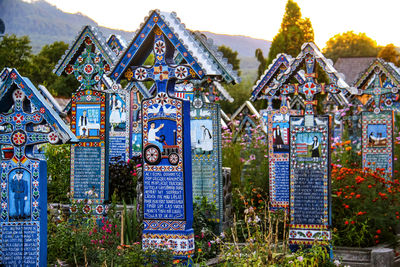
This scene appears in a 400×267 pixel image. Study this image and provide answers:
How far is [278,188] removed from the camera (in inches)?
541

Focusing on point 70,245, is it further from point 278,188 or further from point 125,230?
point 278,188

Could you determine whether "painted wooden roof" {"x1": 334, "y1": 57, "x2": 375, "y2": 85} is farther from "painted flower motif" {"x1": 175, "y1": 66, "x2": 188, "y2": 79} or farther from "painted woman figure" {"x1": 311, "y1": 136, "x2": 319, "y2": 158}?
"painted flower motif" {"x1": 175, "y1": 66, "x2": 188, "y2": 79}

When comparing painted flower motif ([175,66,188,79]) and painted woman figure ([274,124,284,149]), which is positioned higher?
painted flower motif ([175,66,188,79])

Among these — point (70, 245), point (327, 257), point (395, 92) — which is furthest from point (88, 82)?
point (395, 92)

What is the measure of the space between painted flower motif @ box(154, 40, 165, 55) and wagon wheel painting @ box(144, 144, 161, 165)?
1369 mm

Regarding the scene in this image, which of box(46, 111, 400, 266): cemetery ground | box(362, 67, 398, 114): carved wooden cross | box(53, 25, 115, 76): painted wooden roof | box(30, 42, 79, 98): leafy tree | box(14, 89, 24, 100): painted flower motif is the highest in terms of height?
box(30, 42, 79, 98): leafy tree

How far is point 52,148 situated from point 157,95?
19.4 feet

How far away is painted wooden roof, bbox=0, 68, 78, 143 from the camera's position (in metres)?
7.85

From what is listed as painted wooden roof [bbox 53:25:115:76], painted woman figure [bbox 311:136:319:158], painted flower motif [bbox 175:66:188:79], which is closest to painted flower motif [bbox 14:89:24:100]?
painted flower motif [bbox 175:66:188:79]

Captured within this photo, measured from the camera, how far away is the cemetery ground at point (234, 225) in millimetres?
8320

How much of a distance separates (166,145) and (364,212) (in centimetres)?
430

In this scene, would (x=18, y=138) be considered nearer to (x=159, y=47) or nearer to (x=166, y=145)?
(x=166, y=145)

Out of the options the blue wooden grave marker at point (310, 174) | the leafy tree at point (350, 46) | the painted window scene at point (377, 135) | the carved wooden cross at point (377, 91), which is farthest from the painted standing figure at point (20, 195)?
the leafy tree at point (350, 46)

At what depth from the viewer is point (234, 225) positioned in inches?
325
